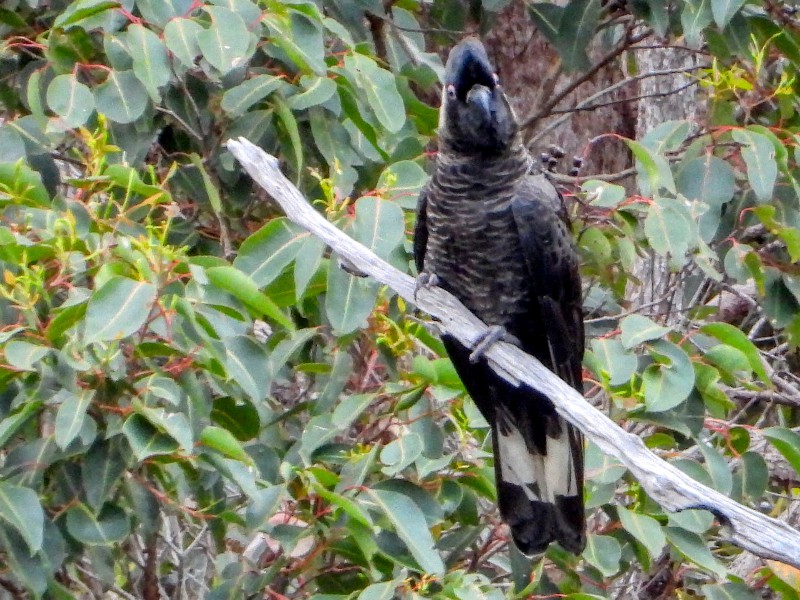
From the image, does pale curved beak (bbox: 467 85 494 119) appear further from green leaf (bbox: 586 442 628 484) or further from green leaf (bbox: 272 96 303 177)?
green leaf (bbox: 586 442 628 484)

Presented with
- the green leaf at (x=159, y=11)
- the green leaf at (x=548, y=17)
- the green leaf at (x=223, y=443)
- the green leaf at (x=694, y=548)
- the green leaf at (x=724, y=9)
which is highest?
the green leaf at (x=724, y=9)

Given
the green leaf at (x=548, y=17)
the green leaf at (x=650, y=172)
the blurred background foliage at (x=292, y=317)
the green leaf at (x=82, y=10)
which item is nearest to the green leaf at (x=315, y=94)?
the blurred background foliage at (x=292, y=317)

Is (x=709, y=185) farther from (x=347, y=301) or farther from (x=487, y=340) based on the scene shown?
(x=347, y=301)

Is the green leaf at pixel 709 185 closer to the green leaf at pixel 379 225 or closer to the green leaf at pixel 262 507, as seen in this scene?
the green leaf at pixel 379 225

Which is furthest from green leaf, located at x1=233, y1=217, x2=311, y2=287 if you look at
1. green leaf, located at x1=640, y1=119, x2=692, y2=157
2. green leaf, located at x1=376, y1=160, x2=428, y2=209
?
green leaf, located at x1=640, y1=119, x2=692, y2=157

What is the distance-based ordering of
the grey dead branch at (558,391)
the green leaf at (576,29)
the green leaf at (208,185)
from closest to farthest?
1. the grey dead branch at (558,391)
2. the green leaf at (208,185)
3. the green leaf at (576,29)

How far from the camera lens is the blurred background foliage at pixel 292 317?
2.02m

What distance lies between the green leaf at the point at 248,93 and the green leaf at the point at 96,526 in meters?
0.87

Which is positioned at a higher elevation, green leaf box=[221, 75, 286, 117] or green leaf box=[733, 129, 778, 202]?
green leaf box=[221, 75, 286, 117]

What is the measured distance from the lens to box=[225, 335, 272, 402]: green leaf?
2.06 m

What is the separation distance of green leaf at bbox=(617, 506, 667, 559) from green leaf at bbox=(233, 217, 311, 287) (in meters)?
0.84

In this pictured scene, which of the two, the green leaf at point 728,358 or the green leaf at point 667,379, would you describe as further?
the green leaf at point 728,358

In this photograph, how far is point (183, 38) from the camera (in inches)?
88.1

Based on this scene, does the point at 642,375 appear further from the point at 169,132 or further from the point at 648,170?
the point at 169,132
